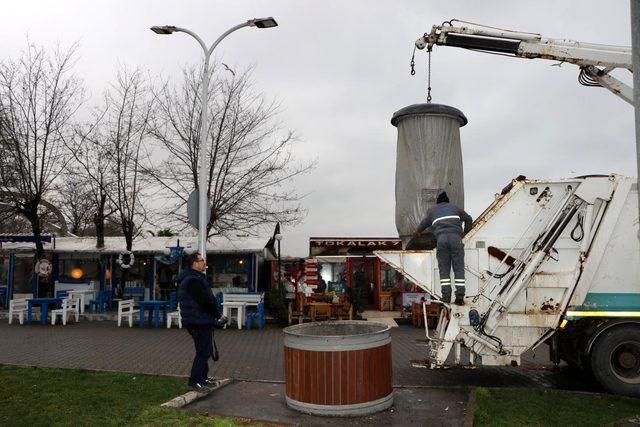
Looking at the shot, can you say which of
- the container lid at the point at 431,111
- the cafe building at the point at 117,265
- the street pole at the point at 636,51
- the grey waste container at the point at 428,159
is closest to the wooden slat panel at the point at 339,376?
the grey waste container at the point at 428,159

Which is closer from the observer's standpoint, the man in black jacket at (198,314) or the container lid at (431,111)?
the man in black jacket at (198,314)

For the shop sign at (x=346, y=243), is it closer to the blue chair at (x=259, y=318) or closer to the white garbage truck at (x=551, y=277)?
the blue chair at (x=259, y=318)

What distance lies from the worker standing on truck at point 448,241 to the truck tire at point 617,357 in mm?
2095

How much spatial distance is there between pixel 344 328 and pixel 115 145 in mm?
16251

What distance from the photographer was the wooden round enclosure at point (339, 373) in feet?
19.0

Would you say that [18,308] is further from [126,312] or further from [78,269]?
[126,312]

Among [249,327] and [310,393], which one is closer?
[310,393]

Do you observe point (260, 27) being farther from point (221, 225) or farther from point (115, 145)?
point (115, 145)

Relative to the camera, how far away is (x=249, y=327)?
49.6 feet

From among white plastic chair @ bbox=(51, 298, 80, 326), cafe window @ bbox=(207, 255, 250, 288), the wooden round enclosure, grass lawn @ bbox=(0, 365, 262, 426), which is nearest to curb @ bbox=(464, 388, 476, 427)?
the wooden round enclosure

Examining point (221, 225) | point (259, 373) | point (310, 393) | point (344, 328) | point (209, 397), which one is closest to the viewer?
point (310, 393)

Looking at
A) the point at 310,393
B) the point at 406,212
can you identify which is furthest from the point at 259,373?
the point at 406,212

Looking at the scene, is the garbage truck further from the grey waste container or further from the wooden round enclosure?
the wooden round enclosure

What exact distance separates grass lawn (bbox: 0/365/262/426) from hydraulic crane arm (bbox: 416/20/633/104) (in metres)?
6.87
